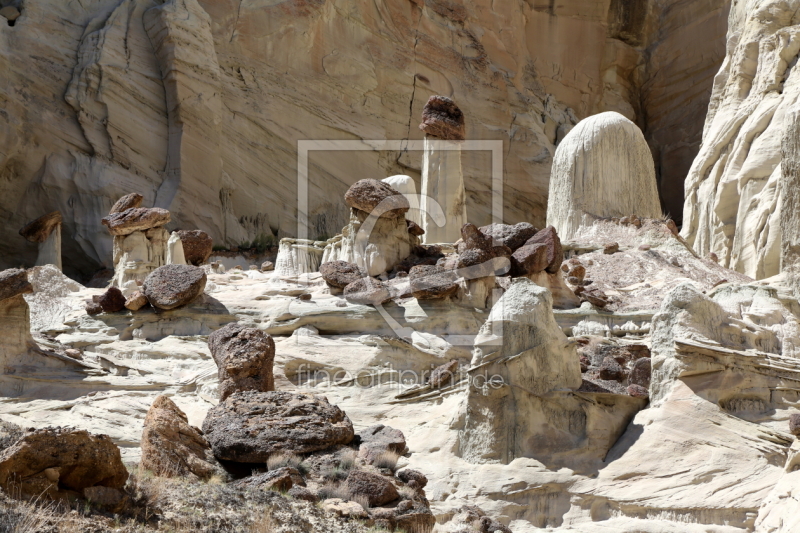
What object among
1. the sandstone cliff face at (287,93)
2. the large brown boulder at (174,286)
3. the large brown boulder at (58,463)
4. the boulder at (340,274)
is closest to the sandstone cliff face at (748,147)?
the boulder at (340,274)

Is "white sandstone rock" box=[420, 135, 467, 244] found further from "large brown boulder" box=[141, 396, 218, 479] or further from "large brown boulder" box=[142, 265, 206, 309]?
"large brown boulder" box=[141, 396, 218, 479]

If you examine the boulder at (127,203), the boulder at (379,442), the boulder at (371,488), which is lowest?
the boulder at (371,488)

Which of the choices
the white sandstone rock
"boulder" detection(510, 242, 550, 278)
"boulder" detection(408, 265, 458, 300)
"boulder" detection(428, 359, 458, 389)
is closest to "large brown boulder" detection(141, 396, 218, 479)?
"boulder" detection(428, 359, 458, 389)

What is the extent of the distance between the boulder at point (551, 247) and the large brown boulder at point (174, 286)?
6.27 m

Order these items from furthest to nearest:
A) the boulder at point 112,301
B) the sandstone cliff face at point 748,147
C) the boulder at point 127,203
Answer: the sandstone cliff face at point 748,147, the boulder at point 127,203, the boulder at point 112,301

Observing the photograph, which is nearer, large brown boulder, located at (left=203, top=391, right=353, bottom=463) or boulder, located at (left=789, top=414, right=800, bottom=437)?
boulder, located at (left=789, top=414, right=800, bottom=437)

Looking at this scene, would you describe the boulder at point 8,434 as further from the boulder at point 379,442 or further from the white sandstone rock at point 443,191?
the white sandstone rock at point 443,191

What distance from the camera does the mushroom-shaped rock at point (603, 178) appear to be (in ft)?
80.4

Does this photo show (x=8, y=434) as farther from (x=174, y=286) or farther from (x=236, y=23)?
(x=236, y=23)

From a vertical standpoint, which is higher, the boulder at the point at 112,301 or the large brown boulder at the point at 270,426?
the boulder at the point at 112,301

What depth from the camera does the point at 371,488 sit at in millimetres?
10453

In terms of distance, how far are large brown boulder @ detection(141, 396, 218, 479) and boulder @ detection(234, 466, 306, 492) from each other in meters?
0.57

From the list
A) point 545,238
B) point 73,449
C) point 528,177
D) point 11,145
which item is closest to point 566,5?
point 528,177

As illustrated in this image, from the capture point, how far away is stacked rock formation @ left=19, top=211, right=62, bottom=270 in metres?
26.3
